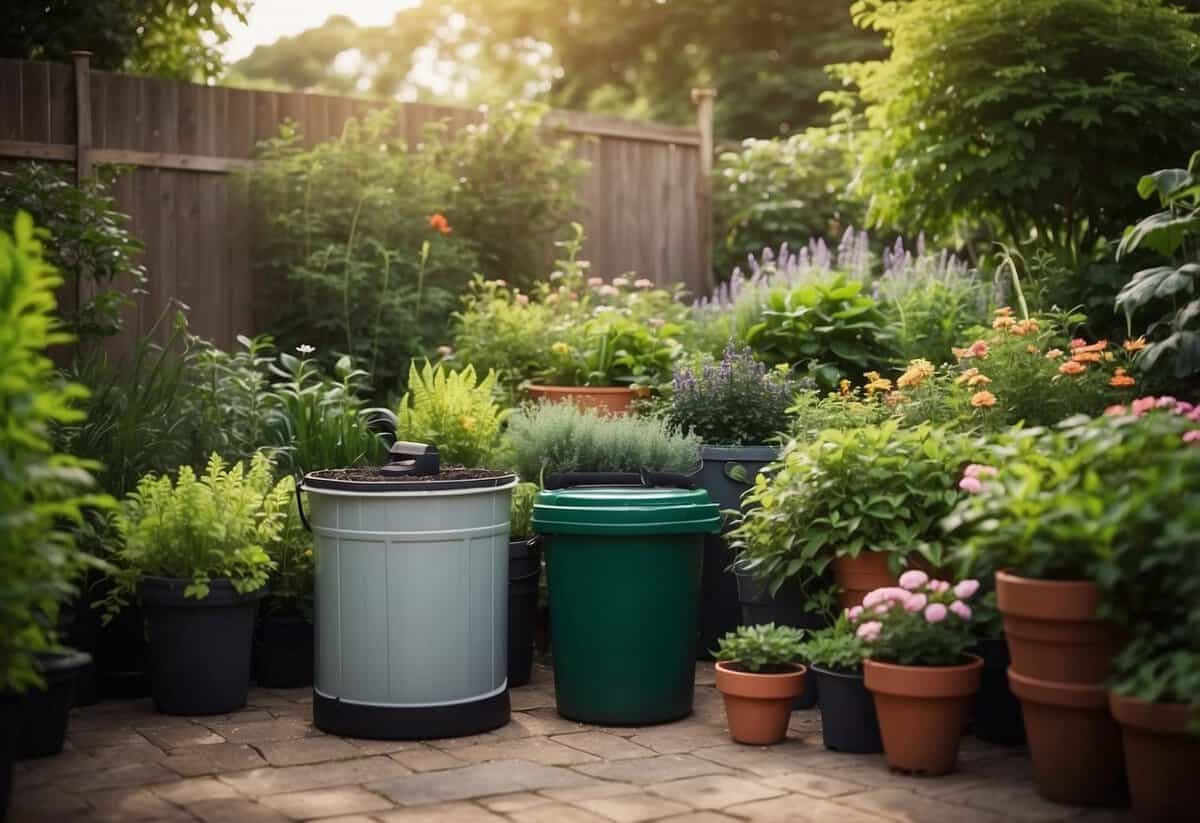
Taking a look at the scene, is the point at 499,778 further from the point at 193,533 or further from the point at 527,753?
the point at 193,533

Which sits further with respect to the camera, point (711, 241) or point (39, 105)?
point (711, 241)

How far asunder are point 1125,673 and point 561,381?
3.85m

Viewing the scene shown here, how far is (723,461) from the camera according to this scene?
5.03 m

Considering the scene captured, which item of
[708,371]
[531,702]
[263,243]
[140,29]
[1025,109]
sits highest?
[140,29]

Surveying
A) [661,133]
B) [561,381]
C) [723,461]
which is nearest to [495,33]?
[661,133]

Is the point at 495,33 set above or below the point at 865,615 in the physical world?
above

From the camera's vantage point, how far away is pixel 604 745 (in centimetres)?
399

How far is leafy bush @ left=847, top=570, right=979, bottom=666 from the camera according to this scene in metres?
3.62

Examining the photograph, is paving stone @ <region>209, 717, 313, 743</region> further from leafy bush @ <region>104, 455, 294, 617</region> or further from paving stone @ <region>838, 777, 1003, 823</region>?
paving stone @ <region>838, 777, 1003, 823</region>

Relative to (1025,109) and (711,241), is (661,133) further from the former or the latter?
(1025,109)

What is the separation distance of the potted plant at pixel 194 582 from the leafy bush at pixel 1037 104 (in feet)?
14.2

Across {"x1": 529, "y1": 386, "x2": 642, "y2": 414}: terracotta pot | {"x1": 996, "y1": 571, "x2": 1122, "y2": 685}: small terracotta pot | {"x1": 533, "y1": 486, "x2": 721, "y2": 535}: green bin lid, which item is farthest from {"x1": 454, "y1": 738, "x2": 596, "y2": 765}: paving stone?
{"x1": 529, "y1": 386, "x2": 642, "y2": 414}: terracotta pot

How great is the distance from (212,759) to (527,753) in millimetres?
911

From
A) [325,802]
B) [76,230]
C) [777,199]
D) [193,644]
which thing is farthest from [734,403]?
[777,199]
